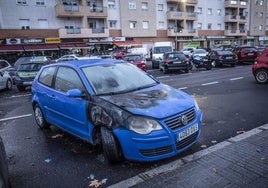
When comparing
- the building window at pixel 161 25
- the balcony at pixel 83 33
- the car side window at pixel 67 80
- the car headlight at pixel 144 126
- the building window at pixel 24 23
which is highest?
the building window at pixel 161 25

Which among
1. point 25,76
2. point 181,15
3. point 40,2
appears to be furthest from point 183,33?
point 25,76

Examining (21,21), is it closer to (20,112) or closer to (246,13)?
(20,112)

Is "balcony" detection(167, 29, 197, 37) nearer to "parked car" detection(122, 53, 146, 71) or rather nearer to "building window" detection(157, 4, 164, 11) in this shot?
"building window" detection(157, 4, 164, 11)

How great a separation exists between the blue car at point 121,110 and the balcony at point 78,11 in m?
33.5

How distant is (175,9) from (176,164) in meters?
48.7

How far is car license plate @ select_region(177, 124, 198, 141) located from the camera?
399cm

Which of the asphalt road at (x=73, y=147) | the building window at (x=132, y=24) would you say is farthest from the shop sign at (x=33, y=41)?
the asphalt road at (x=73, y=147)

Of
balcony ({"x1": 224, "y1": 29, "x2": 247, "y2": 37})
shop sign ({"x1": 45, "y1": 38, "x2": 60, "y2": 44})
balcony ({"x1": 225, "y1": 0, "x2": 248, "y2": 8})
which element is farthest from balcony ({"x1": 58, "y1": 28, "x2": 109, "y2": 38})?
balcony ({"x1": 225, "y1": 0, "x2": 248, "y2": 8})

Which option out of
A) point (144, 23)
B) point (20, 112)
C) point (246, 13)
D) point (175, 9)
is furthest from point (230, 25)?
point (20, 112)

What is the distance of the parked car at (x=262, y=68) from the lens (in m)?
11.5

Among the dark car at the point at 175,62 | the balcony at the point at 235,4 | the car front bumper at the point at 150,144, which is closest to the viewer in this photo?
the car front bumper at the point at 150,144

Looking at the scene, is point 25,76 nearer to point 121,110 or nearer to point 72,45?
point 121,110

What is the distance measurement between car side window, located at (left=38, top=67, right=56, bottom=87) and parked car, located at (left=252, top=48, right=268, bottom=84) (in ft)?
31.6

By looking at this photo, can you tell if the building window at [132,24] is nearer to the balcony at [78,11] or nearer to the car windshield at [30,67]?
the balcony at [78,11]
